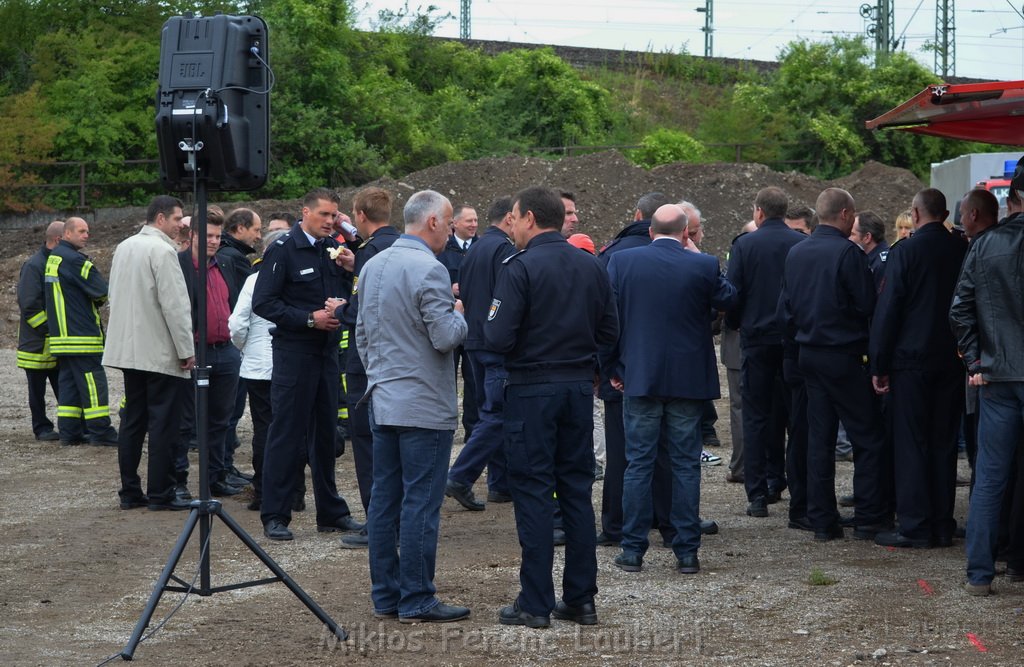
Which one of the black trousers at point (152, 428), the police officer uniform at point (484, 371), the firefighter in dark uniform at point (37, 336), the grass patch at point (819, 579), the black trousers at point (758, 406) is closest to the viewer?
the grass patch at point (819, 579)

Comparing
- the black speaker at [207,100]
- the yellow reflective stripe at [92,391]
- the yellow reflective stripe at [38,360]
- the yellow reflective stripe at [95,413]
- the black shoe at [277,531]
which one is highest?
the black speaker at [207,100]

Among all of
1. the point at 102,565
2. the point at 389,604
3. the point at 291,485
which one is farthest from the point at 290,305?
the point at 389,604

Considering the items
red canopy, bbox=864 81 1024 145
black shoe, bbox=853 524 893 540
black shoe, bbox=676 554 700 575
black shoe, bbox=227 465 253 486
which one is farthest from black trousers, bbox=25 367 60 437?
red canopy, bbox=864 81 1024 145

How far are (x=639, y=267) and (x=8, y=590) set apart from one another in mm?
3986

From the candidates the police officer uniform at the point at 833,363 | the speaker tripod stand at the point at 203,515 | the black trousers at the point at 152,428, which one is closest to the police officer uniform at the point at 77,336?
the black trousers at the point at 152,428

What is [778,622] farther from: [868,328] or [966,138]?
[966,138]

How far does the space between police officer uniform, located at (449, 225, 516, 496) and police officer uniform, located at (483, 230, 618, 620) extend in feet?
8.56

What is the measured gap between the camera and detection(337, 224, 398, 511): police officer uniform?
7.29 metres

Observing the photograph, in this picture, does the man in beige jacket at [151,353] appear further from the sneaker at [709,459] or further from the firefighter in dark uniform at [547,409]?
the sneaker at [709,459]

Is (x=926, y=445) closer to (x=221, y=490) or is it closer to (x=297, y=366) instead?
(x=297, y=366)

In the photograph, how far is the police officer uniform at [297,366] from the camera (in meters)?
7.76

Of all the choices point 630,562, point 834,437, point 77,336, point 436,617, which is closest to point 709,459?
point 834,437

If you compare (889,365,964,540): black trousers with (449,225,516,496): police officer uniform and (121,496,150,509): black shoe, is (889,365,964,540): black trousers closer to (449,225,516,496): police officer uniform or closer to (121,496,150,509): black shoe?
(449,225,516,496): police officer uniform

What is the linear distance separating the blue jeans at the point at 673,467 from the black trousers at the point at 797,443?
4.29 feet
